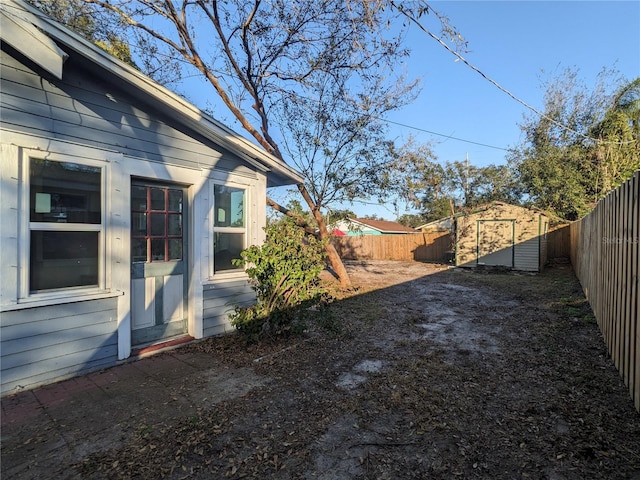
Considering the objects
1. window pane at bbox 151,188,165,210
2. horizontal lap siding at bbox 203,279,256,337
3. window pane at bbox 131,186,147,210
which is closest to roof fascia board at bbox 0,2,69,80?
window pane at bbox 131,186,147,210

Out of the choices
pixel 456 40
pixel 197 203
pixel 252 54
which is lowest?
pixel 197 203

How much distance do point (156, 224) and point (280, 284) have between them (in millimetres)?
1741

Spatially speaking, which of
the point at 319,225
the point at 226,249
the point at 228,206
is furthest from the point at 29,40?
the point at 319,225

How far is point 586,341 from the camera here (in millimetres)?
4309

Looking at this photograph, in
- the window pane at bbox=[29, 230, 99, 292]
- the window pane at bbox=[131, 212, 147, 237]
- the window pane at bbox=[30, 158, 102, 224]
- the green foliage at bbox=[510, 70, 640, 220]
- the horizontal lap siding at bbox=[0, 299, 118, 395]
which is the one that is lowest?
the horizontal lap siding at bbox=[0, 299, 118, 395]

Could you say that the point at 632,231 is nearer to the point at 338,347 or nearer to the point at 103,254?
the point at 338,347

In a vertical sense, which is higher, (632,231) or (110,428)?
(632,231)

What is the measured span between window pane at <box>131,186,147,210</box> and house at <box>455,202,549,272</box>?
13739 millimetres

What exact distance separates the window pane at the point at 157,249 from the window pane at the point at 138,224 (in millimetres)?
162

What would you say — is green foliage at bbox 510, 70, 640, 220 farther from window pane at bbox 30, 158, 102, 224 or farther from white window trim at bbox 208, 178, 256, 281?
window pane at bbox 30, 158, 102, 224

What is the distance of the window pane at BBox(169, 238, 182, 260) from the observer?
4109mm

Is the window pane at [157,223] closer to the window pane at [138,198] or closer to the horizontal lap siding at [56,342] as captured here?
the window pane at [138,198]

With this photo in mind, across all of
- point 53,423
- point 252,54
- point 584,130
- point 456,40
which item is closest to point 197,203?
point 53,423

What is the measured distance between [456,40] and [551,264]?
14159mm
